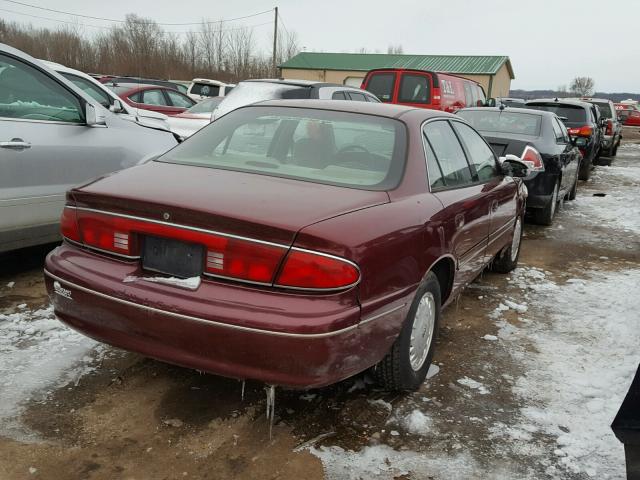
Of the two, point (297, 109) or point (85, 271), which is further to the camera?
point (297, 109)

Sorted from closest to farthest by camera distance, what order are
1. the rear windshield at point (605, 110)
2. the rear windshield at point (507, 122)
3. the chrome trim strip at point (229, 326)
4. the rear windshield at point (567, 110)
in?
the chrome trim strip at point (229, 326), the rear windshield at point (507, 122), the rear windshield at point (567, 110), the rear windshield at point (605, 110)

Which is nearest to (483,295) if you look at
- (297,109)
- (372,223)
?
(297,109)

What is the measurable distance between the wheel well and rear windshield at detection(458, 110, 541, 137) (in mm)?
4796

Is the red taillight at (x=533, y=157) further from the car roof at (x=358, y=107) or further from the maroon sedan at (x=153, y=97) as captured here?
the maroon sedan at (x=153, y=97)

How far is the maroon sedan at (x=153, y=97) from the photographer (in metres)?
12.6

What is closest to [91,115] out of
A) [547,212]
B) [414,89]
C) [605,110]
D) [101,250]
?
[101,250]

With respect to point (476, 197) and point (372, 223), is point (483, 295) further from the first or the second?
point (372, 223)

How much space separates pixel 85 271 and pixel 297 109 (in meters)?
1.61

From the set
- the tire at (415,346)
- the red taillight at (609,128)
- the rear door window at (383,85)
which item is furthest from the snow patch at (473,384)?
the red taillight at (609,128)

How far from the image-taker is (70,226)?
283cm

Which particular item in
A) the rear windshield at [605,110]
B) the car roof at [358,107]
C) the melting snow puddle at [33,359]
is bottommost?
the melting snow puddle at [33,359]

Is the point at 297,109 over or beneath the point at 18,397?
over

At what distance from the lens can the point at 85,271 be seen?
2.68 m

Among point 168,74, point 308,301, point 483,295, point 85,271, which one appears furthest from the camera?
point 168,74
